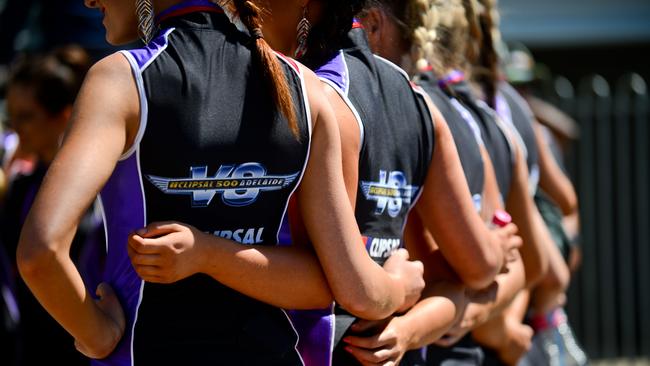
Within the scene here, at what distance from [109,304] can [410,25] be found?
132 centimetres

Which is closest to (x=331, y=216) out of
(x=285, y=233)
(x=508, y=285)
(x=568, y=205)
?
(x=285, y=233)

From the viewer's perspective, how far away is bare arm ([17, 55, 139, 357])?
1923 mm

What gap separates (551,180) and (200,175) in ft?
8.72

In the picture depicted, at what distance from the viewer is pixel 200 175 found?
2127 mm

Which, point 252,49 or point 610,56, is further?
point 610,56

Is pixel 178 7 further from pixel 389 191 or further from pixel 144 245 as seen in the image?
pixel 389 191

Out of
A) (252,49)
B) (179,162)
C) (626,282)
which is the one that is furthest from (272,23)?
(626,282)

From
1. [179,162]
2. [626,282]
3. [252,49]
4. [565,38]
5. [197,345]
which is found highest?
[252,49]

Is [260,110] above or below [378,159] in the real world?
above

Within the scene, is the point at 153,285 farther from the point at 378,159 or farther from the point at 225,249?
the point at 378,159

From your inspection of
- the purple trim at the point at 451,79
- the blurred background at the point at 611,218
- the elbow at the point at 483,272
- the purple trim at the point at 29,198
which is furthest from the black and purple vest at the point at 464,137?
the blurred background at the point at 611,218

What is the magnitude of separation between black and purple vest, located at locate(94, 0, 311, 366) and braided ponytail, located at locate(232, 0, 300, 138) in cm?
2

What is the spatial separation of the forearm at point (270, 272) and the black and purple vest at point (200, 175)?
0.05 meters

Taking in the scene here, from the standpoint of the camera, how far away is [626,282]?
334 inches
